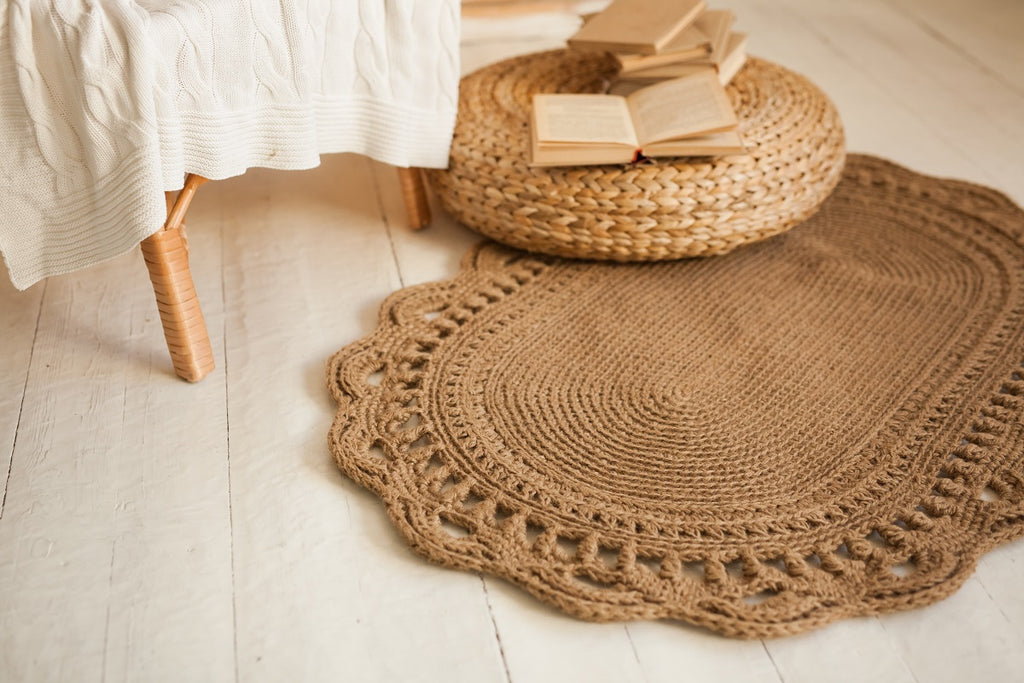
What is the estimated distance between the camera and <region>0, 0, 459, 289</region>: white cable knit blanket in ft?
3.29

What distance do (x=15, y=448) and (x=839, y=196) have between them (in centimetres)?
130

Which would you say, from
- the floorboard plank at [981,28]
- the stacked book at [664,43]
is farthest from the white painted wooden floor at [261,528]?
the floorboard plank at [981,28]

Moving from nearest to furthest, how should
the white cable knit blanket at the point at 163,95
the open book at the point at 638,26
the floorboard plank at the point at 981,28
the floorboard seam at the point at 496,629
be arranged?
the floorboard seam at the point at 496,629, the white cable knit blanket at the point at 163,95, the open book at the point at 638,26, the floorboard plank at the point at 981,28

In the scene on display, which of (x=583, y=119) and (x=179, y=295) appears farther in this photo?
(x=583, y=119)

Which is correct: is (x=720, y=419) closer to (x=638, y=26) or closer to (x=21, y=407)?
(x=638, y=26)

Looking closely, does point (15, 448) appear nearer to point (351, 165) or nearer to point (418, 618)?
point (418, 618)

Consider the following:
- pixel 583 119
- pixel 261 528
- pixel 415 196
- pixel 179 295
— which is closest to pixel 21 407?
pixel 179 295

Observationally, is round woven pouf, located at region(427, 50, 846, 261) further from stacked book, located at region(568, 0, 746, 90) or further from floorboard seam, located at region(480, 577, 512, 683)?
floorboard seam, located at region(480, 577, 512, 683)

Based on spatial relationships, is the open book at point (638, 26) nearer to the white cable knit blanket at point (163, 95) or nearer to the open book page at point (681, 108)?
the open book page at point (681, 108)

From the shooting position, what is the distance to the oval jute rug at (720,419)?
93cm

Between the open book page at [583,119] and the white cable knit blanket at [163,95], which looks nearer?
the white cable knit blanket at [163,95]

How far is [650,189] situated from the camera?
1255 mm

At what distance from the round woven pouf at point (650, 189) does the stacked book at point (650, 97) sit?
0.03m

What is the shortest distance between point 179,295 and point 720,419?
0.68 metres
